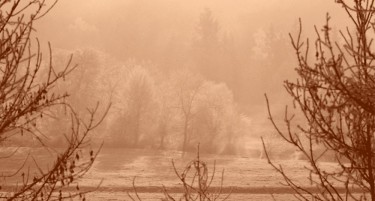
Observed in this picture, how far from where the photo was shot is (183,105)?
2719 inches

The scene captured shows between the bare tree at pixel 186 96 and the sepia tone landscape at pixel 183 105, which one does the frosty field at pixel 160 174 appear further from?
the bare tree at pixel 186 96

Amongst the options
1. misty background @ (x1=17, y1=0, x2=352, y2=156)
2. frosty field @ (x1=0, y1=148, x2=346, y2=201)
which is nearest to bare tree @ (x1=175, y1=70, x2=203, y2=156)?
misty background @ (x1=17, y1=0, x2=352, y2=156)

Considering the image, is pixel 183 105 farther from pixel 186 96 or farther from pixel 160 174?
pixel 160 174

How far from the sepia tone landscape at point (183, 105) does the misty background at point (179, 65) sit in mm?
271

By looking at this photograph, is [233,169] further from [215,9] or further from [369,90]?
[215,9]

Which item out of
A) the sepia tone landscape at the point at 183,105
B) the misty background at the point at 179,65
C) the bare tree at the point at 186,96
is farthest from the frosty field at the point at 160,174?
the bare tree at the point at 186,96

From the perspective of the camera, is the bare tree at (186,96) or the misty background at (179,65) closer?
the misty background at (179,65)

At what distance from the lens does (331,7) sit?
15912cm

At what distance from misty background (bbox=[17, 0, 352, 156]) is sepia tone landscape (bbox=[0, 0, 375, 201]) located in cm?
27

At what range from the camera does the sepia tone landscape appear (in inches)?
178

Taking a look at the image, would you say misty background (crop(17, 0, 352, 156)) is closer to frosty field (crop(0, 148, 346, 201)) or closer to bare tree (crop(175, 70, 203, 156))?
bare tree (crop(175, 70, 203, 156))

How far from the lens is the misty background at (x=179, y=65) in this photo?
2515 inches

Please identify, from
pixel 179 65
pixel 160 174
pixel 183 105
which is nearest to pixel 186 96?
pixel 183 105

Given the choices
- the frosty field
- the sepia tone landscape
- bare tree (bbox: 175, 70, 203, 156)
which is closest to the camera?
the sepia tone landscape
